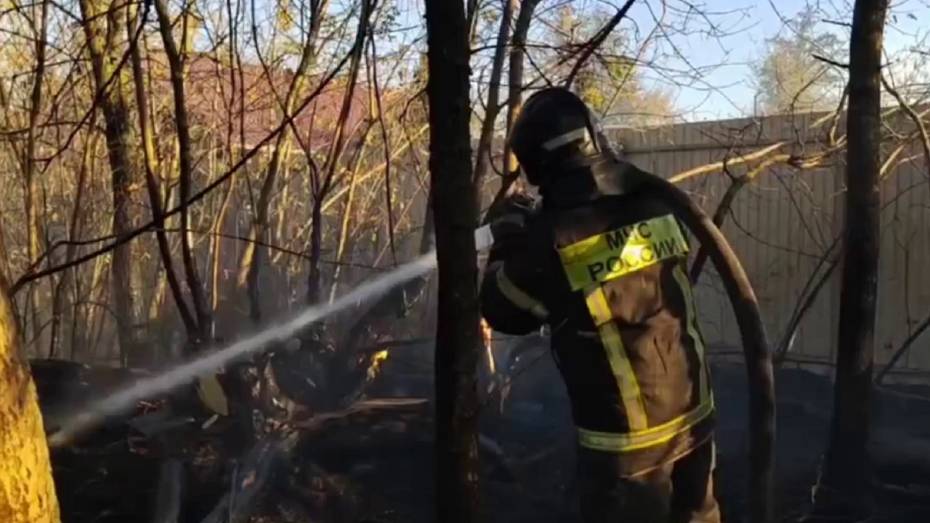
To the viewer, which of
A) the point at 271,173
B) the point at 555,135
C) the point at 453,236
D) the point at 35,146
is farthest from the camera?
the point at 35,146

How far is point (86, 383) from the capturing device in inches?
191

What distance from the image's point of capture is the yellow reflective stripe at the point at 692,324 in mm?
2898

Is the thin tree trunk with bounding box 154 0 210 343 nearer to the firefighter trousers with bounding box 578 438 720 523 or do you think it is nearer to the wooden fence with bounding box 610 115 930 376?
the firefighter trousers with bounding box 578 438 720 523

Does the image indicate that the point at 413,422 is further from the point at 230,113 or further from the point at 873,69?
the point at 873,69

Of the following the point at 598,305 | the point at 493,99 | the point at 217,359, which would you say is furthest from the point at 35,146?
A: the point at 598,305

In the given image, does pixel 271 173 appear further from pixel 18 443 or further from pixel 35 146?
pixel 18 443

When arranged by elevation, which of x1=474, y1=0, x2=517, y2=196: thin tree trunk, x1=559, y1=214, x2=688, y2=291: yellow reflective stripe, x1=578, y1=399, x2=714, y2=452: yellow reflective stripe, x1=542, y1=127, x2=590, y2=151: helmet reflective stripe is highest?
x1=474, y1=0, x2=517, y2=196: thin tree trunk

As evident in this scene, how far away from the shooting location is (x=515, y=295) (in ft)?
8.80

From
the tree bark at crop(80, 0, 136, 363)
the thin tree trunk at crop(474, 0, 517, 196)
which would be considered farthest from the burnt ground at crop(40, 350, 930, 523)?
the thin tree trunk at crop(474, 0, 517, 196)

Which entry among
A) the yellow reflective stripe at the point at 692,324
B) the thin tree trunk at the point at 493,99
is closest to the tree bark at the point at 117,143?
the thin tree trunk at the point at 493,99

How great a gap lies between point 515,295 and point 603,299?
0.25 metres

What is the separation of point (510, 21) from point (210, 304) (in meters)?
2.35

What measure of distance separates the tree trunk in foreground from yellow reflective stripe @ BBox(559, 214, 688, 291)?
138cm

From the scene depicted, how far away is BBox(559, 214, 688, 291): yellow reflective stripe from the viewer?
272 centimetres
